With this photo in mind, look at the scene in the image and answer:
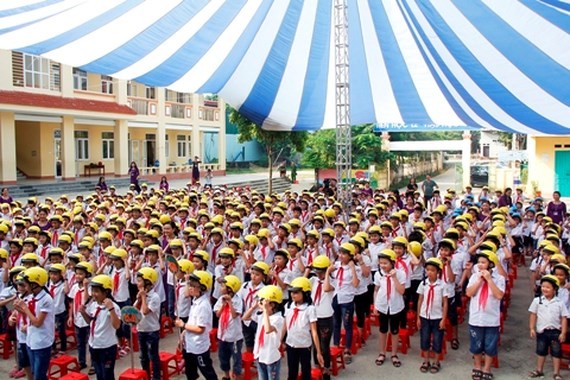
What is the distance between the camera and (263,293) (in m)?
4.25

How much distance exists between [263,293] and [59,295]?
247 cm

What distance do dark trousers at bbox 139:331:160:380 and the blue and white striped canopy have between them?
12.5 feet

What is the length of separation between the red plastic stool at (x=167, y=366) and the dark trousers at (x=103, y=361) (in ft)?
1.71

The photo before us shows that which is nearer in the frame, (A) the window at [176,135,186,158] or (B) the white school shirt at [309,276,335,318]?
(B) the white school shirt at [309,276,335,318]

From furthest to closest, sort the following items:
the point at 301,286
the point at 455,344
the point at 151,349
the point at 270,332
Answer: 1. the point at 455,344
2. the point at 151,349
3. the point at 301,286
4. the point at 270,332

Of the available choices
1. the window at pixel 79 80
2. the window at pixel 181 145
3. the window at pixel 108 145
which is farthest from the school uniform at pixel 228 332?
the window at pixel 181 145

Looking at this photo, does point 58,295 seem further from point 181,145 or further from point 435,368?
point 181,145

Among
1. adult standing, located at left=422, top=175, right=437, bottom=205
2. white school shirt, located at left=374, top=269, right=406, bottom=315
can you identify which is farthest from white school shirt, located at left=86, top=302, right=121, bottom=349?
adult standing, located at left=422, top=175, right=437, bottom=205

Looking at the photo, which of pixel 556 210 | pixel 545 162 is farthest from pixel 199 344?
pixel 545 162

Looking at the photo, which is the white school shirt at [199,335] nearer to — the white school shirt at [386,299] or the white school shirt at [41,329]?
the white school shirt at [41,329]

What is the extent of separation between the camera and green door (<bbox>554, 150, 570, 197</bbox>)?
65.1 ft

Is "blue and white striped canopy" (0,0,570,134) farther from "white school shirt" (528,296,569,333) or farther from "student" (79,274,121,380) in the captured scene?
"white school shirt" (528,296,569,333)

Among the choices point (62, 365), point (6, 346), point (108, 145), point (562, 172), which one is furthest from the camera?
point (108, 145)

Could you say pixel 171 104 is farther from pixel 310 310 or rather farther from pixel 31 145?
pixel 310 310
